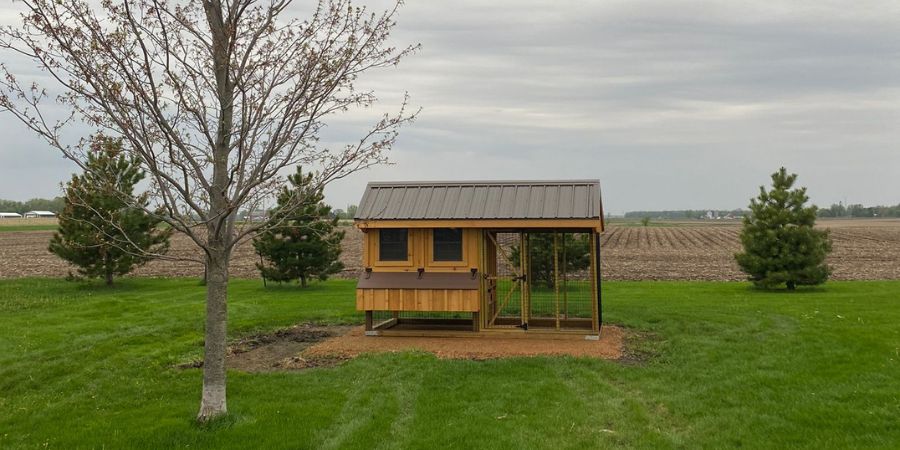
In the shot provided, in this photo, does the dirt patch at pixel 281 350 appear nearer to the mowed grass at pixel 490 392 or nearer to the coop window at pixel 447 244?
the mowed grass at pixel 490 392

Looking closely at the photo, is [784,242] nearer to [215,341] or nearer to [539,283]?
[539,283]

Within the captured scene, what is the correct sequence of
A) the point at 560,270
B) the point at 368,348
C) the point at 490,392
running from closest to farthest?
the point at 490,392 < the point at 368,348 < the point at 560,270

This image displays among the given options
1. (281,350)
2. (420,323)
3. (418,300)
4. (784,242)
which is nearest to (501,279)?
(420,323)

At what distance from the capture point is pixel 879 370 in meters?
8.43

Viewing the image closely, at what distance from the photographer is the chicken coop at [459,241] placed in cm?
1201

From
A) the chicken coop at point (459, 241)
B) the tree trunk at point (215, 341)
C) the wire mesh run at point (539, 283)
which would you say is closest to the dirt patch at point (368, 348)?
the chicken coop at point (459, 241)

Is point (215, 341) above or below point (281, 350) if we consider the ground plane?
above

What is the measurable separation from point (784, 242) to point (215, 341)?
19.6m

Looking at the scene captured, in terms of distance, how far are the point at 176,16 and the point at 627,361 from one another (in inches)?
334

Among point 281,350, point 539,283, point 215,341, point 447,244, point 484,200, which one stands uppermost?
point 484,200

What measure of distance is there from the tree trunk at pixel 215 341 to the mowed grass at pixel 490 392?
25cm

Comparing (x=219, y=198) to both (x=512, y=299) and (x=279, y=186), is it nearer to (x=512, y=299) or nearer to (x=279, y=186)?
(x=279, y=186)

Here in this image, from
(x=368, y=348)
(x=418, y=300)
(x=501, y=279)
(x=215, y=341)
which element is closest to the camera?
(x=215, y=341)

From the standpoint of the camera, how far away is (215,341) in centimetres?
705
